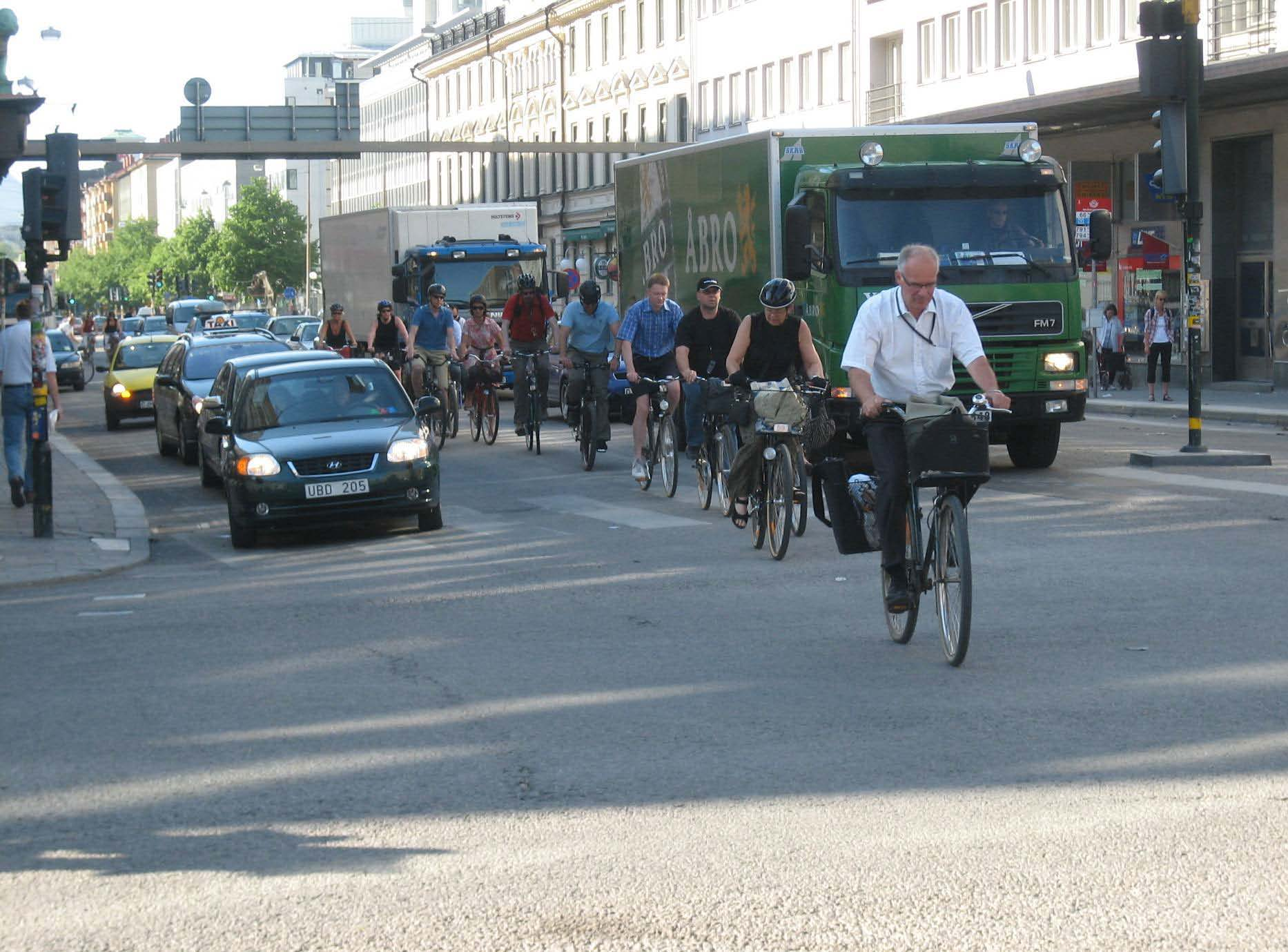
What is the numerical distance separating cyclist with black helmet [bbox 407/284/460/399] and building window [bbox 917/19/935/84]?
28598 mm

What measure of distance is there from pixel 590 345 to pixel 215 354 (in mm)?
7767

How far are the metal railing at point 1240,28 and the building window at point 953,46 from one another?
12.6 meters

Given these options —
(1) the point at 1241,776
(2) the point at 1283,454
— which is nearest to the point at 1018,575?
(1) the point at 1241,776

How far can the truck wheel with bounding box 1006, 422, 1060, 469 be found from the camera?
18672 mm

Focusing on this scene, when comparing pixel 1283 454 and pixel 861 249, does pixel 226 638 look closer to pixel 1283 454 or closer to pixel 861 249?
pixel 861 249

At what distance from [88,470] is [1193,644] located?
16.4m

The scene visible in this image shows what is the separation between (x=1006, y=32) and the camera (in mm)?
46500

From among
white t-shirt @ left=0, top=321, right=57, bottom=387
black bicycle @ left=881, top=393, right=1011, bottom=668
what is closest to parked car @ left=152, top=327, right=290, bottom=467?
white t-shirt @ left=0, top=321, right=57, bottom=387

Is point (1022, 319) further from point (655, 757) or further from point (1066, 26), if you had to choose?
point (1066, 26)

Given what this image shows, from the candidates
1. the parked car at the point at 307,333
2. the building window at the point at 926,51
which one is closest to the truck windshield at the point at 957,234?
the parked car at the point at 307,333

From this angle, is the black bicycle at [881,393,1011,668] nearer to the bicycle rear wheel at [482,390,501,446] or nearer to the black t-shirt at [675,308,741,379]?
the black t-shirt at [675,308,741,379]

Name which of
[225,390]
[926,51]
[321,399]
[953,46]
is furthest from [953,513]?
[926,51]

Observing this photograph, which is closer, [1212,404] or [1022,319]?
[1022,319]

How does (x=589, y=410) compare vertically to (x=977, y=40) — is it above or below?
below
